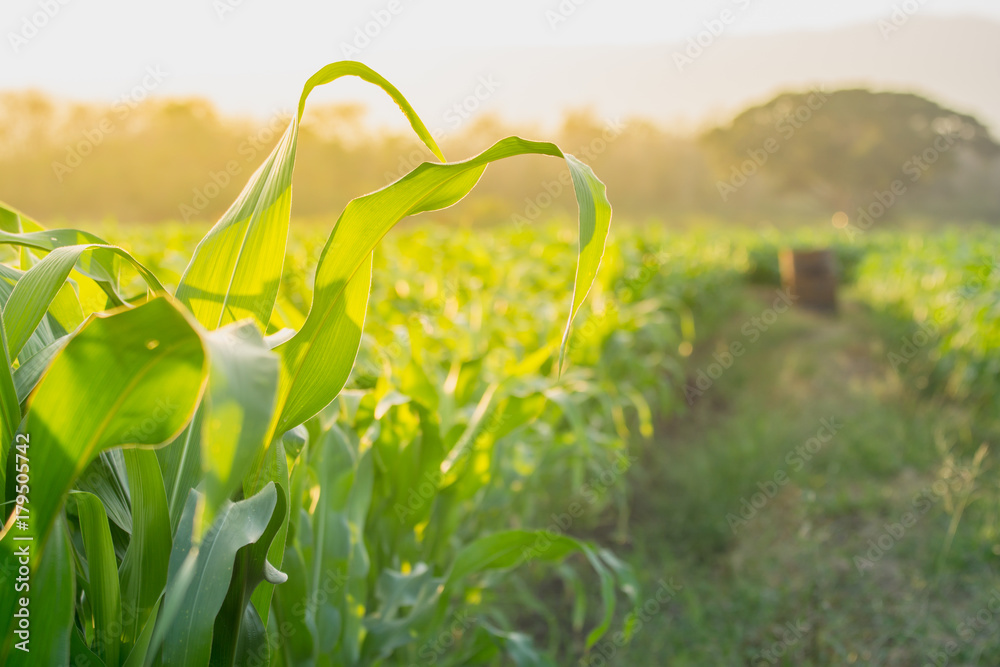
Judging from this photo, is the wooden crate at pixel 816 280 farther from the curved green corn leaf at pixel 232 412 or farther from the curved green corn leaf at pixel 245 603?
the curved green corn leaf at pixel 232 412

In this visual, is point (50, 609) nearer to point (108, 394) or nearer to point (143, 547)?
point (143, 547)

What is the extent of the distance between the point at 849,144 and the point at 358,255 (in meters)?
31.9

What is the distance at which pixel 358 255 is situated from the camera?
1.85ft

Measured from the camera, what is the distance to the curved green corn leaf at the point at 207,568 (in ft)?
1.74

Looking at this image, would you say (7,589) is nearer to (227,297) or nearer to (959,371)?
(227,297)

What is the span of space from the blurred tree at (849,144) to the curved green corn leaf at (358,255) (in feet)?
90.6

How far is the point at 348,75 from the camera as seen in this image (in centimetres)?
59

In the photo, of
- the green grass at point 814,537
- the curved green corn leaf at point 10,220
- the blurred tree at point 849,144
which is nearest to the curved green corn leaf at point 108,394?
the curved green corn leaf at point 10,220

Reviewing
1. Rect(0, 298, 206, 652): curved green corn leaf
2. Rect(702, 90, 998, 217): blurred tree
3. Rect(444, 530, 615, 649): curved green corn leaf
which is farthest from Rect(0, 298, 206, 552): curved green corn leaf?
Rect(702, 90, 998, 217): blurred tree

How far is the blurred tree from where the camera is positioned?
86.0 feet

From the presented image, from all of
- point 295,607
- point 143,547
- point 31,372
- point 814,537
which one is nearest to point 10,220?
point 31,372

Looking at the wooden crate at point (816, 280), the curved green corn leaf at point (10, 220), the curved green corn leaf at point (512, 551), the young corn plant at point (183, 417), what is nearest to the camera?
the young corn plant at point (183, 417)

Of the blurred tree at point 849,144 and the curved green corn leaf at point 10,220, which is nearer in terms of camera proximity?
the curved green corn leaf at point 10,220

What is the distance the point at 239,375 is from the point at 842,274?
10897 millimetres
